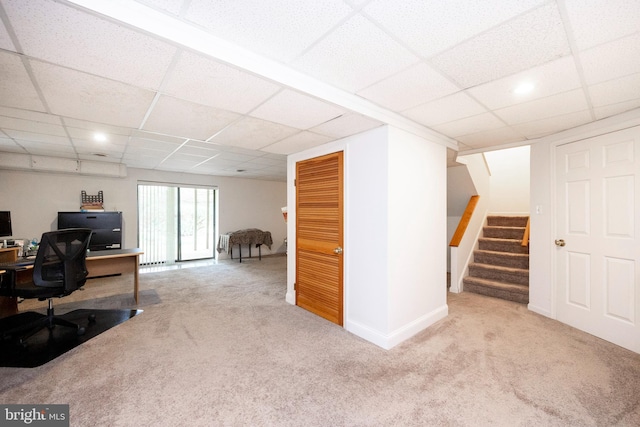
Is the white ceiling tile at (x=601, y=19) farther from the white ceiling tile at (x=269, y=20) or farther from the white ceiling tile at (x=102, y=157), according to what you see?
the white ceiling tile at (x=102, y=157)

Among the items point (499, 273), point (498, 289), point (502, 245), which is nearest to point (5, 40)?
point (498, 289)

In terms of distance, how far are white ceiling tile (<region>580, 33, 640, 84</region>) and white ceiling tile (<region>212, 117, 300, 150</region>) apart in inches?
85.8

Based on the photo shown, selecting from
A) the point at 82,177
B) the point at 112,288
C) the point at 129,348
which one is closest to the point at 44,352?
the point at 129,348

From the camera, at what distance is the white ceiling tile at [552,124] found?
2568mm

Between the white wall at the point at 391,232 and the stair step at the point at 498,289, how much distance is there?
52.6 inches

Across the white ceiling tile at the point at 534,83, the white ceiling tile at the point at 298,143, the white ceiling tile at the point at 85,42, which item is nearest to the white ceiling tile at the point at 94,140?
the white ceiling tile at the point at 298,143

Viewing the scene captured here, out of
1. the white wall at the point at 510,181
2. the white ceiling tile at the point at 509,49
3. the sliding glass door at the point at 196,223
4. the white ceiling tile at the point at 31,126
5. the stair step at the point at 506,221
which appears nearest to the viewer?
the white ceiling tile at the point at 509,49

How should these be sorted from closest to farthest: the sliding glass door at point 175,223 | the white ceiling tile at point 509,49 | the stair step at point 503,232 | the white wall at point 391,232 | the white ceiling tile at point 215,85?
the white ceiling tile at point 509,49 → the white ceiling tile at point 215,85 → the white wall at point 391,232 → the stair step at point 503,232 → the sliding glass door at point 175,223

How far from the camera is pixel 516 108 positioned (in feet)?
7.72

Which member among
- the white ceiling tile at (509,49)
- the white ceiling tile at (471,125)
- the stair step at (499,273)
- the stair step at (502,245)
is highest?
the white ceiling tile at (509,49)

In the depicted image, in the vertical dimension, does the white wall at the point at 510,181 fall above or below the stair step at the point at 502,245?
above

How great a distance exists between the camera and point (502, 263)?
4332 millimetres

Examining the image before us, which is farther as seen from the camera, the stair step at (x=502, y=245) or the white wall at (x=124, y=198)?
the white wall at (x=124, y=198)

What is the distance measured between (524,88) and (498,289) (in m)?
3.01
